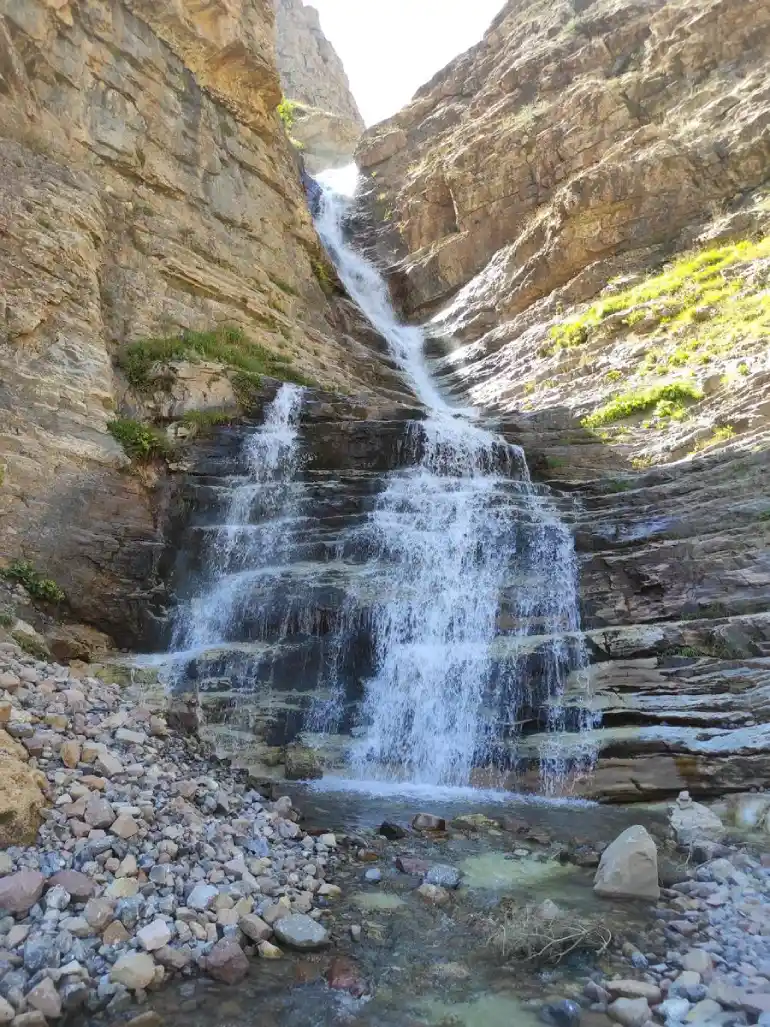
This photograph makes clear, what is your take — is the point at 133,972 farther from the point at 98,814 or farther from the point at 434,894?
the point at 434,894

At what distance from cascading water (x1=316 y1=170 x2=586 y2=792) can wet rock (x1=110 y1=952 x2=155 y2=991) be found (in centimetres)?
623

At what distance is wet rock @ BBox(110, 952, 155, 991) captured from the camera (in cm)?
409

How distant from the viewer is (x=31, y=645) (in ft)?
31.8

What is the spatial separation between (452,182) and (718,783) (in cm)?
3439

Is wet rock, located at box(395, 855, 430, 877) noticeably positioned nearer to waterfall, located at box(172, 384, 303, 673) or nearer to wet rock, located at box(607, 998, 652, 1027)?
wet rock, located at box(607, 998, 652, 1027)

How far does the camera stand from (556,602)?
40.8ft

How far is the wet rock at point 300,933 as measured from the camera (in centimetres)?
482

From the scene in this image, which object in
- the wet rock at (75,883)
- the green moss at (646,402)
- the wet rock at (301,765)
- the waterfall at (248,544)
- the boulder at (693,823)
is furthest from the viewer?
the green moss at (646,402)

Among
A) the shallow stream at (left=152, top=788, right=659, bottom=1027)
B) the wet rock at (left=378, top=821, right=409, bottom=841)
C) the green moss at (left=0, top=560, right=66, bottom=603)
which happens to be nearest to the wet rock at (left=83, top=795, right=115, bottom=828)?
the shallow stream at (left=152, top=788, right=659, bottom=1027)

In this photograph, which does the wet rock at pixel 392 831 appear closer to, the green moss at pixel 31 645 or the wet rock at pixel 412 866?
the wet rock at pixel 412 866

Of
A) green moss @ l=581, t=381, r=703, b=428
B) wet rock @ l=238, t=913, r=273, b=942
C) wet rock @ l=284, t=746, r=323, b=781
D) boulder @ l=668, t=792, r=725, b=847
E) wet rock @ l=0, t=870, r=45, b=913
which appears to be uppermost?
green moss @ l=581, t=381, r=703, b=428


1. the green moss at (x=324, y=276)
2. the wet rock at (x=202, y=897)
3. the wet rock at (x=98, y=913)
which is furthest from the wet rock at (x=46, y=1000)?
the green moss at (x=324, y=276)

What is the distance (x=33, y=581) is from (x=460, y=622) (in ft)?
24.4

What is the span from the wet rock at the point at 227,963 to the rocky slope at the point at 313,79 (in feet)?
230
